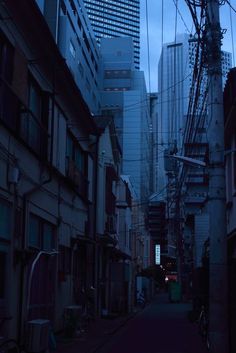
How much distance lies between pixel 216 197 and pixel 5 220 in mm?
4581

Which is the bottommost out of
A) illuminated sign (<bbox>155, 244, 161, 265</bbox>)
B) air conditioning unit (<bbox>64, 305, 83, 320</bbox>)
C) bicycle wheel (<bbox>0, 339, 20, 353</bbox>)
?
bicycle wheel (<bbox>0, 339, 20, 353</bbox>)

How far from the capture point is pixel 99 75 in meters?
116

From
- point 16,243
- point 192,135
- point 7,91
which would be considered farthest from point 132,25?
point 16,243

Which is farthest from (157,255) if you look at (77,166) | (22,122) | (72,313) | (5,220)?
(5,220)

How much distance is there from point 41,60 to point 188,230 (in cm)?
5509

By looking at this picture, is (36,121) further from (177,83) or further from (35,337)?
(35,337)

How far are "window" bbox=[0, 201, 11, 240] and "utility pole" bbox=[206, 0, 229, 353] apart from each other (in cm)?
439

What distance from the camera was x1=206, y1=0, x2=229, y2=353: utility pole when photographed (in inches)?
446

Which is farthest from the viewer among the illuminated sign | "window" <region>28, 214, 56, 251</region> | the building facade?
the illuminated sign

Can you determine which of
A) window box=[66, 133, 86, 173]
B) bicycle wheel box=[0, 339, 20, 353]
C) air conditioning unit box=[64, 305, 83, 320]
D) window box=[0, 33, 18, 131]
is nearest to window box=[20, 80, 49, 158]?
window box=[0, 33, 18, 131]

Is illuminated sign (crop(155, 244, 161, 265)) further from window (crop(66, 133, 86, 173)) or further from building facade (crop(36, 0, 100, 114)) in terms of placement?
window (crop(66, 133, 86, 173))

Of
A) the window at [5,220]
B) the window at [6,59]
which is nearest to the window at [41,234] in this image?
the window at [5,220]

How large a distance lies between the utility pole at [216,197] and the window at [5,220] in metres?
4.39

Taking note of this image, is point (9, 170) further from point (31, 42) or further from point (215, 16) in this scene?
point (215, 16)
